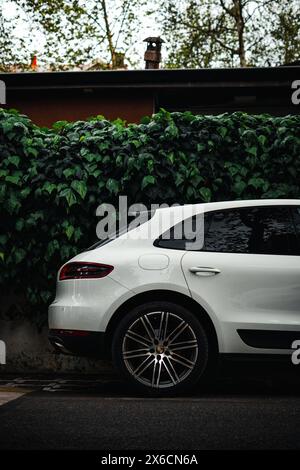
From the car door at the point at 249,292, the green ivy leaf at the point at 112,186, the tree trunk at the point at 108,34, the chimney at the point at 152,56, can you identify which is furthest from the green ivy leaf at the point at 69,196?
the tree trunk at the point at 108,34

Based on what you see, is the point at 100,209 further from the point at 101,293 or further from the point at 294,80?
the point at 294,80

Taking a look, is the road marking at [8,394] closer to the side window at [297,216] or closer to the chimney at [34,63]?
the side window at [297,216]

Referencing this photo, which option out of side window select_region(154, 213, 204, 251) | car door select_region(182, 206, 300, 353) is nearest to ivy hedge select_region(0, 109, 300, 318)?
side window select_region(154, 213, 204, 251)

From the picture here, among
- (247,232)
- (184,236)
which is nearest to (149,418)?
(184,236)

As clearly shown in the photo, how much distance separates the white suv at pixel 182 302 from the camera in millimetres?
6348

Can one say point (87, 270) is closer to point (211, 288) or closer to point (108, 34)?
point (211, 288)

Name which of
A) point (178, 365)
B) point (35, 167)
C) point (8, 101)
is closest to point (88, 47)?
point (8, 101)

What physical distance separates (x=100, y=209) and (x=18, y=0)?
3275 centimetres

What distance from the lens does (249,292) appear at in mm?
6379

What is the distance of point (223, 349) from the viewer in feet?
20.9

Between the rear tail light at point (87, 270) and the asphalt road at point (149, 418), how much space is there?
3.48 ft

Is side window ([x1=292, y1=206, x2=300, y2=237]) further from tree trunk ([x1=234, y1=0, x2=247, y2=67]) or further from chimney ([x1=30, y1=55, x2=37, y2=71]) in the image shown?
tree trunk ([x1=234, y1=0, x2=247, y2=67])

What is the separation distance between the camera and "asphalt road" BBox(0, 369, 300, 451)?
15.1 feet

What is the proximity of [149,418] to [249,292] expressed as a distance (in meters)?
1.56
